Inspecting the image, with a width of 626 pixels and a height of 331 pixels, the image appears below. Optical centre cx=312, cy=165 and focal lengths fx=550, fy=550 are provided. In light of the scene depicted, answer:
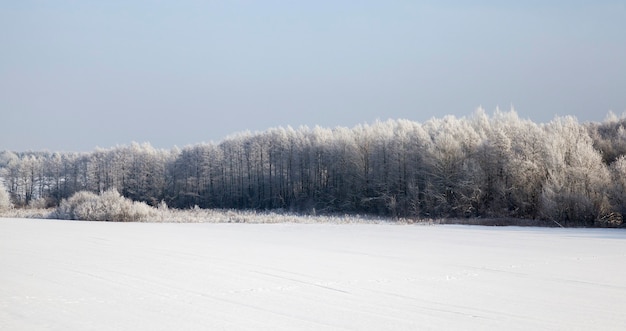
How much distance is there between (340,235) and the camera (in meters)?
20.2

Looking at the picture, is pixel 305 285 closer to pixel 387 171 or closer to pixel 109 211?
pixel 109 211

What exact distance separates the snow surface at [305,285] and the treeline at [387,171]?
15285mm

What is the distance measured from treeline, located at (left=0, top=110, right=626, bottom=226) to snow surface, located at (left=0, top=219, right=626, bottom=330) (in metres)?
15.3

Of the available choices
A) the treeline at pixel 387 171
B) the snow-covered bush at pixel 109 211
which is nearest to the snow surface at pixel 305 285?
the snow-covered bush at pixel 109 211

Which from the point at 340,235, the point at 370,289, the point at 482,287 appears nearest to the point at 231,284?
the point at 370,289

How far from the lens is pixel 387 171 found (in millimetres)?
47750

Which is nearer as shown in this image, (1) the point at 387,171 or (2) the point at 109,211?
(2) the point at 109,211

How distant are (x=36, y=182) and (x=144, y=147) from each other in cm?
1505

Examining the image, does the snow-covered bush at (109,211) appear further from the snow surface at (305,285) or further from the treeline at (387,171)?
the treeline at (387,171)

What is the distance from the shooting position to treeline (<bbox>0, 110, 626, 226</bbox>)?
31.1 m

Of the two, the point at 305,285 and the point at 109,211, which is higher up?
the point at 109,211

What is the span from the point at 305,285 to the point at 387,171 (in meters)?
39.1

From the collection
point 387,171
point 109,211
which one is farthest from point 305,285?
point 387,171

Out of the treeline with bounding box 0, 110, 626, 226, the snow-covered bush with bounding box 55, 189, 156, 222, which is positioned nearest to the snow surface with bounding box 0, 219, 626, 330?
the snow-covered bush with bounding box 55, 189, 156, 222
